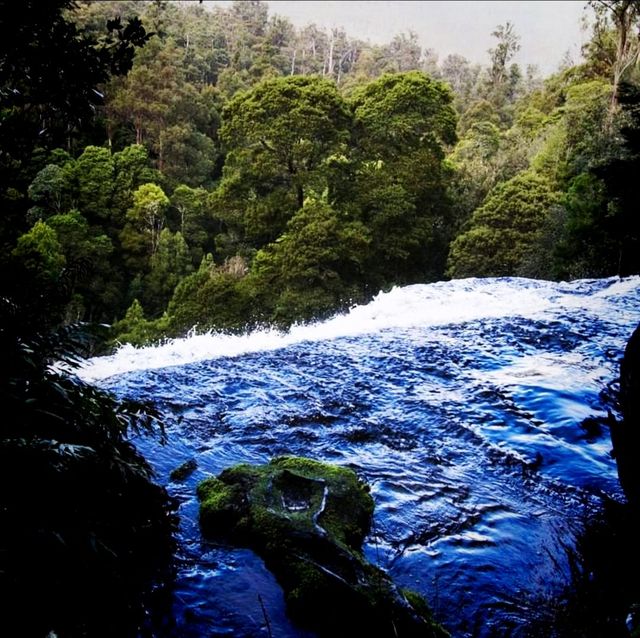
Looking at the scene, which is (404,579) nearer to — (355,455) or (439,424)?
(355,455)

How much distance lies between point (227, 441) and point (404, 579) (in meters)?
2.93

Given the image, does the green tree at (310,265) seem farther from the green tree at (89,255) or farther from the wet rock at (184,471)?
the wet rock at (184,471)

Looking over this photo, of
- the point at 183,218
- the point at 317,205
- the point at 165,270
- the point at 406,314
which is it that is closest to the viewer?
the point at 406,314

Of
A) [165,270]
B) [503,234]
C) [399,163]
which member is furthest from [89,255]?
[503,234]

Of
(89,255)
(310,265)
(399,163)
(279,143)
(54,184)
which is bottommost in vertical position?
(310,265)

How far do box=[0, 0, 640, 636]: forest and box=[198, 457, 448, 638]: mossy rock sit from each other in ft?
2.15

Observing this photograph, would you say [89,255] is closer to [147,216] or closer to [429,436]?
[147,216]

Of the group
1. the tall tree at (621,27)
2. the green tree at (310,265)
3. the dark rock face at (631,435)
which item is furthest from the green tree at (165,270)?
the dark rock face at (631,435)

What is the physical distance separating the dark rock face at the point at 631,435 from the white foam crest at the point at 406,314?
7089 millimetres

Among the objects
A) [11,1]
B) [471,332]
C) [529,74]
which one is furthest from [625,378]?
[529,74]

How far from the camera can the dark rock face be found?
13.9 ft

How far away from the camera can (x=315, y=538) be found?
398 centimetres

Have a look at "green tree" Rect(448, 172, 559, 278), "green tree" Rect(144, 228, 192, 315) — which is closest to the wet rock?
"green tree" Rect(448, 172, 559, 278)

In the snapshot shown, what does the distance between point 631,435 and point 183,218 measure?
28.7m
